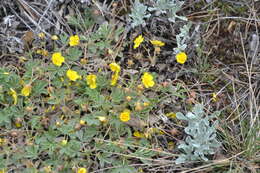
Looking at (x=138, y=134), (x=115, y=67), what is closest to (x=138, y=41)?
(x=115, y=67)

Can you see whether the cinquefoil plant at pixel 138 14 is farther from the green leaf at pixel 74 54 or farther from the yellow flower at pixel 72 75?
the yellow flower at pixel 72 75

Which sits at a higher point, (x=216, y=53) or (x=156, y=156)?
(x=216, y=53)

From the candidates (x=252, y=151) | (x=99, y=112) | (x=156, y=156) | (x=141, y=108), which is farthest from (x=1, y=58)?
(x=252, y=151)

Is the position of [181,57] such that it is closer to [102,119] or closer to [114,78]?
[114,78]

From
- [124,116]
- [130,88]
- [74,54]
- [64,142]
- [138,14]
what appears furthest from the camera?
[138,14]

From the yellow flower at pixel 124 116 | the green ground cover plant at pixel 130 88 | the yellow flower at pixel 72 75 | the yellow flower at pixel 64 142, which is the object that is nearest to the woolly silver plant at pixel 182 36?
the green ground cover plant at pixel 130 88

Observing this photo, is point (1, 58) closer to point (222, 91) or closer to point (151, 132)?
point (151, 132)

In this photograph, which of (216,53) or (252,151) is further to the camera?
(216,53)

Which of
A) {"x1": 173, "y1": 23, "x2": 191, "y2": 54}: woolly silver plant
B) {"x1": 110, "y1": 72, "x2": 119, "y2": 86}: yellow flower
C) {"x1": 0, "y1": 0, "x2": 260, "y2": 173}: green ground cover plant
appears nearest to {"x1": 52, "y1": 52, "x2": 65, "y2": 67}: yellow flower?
{"x1": 0, "y1": 0, "x2": 260, "y2": 173}: green ground cover plant
